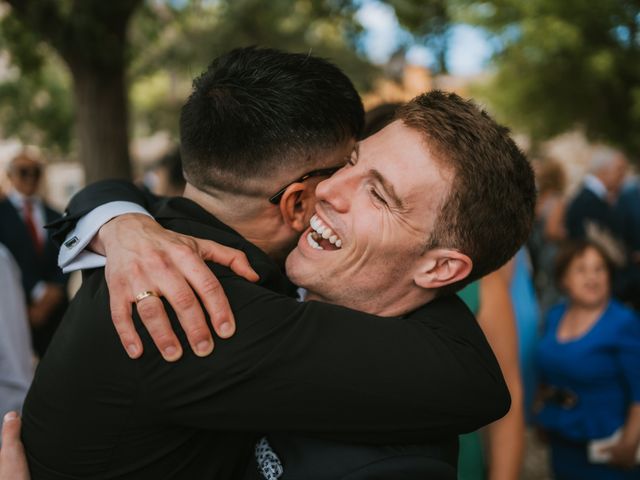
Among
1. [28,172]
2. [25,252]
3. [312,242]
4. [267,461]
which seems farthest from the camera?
[28,172]

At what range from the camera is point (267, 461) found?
1.51 metres

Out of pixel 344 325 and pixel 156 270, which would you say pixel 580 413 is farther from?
pixel 156 270

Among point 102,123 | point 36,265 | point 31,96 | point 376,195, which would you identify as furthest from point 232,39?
point 376,195

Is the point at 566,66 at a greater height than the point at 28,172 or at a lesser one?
greater

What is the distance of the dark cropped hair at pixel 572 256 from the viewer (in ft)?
14.0

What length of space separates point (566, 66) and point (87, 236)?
23609 mm

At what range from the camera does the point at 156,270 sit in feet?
4.53

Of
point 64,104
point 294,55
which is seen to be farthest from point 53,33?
point 64,104

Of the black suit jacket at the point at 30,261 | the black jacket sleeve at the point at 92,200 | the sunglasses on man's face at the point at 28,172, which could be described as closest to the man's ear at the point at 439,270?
the black jacket sleeve at the point at 92,200

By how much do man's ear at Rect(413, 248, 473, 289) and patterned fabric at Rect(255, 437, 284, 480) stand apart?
54 centimetres

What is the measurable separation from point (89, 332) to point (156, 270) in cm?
19

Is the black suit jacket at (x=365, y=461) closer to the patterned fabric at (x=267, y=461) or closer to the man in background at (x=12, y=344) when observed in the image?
the patterned fabric at (x=267, y=461)

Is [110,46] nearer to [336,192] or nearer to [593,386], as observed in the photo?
[593,386]

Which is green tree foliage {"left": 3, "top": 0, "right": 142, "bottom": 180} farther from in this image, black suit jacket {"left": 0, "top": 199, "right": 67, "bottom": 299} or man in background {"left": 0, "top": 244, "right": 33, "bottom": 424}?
man in background {"left": 0, "top": 244, "right": 33, "bottom": 424}
